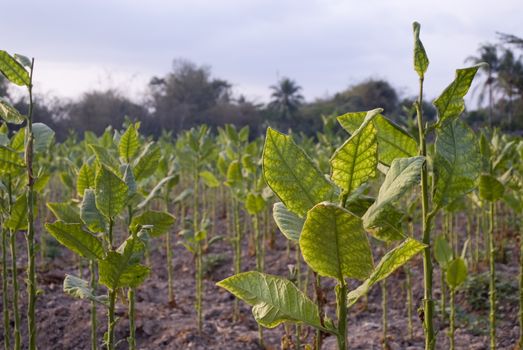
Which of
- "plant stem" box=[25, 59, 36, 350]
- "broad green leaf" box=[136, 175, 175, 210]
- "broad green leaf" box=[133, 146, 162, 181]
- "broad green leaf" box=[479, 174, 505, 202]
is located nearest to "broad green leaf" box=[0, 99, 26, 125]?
"plant stem" box=[25, 59, 36, 350]

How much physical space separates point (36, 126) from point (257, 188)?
2572 millimetres

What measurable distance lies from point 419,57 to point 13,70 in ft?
3.63

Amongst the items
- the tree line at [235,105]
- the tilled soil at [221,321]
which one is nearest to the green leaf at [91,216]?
the tilled soil at [221,321]

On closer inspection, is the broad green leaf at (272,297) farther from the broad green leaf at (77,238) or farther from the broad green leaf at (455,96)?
the broad green leaf at (77,238)

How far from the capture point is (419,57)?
1060 mm

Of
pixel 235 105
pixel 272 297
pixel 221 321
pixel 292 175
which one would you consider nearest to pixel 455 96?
pixel 292 175

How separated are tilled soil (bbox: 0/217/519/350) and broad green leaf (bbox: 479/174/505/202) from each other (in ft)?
2.57

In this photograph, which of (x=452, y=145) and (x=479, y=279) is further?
(x=479, y=279)

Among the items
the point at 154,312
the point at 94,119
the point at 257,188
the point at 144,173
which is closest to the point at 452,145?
the point at 144,173

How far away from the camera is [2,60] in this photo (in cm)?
146

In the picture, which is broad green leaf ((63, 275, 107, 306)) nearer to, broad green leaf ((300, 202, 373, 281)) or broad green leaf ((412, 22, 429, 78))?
broad green leaf ((300, 202, 373, 281))

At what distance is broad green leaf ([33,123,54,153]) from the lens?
1604mm

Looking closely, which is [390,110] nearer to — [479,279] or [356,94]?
[356,94]

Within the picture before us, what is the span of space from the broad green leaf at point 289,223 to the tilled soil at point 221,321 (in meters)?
2.00
